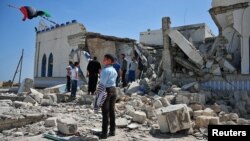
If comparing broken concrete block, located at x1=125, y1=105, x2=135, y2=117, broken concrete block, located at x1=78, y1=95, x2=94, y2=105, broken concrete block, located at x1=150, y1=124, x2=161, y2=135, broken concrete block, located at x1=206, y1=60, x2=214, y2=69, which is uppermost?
broken concrete block, located at x1=206, y1=60, x2=214, y2=69

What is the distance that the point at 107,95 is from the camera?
6.00m

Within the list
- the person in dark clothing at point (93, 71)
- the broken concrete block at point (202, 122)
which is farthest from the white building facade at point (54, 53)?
the broken concrete block at point (202, 122)

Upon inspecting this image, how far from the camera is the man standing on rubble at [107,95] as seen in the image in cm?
592

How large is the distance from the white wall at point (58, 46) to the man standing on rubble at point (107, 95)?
15.7 m

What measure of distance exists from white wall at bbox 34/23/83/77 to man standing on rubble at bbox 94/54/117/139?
15.7 meters

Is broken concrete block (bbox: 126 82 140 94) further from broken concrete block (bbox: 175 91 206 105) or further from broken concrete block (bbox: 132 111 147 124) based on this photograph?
broken concrete block (bbox: 132 111 147 124)

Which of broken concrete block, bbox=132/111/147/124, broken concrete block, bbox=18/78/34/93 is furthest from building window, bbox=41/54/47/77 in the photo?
broken concrete block, bbox=132/111/147/124

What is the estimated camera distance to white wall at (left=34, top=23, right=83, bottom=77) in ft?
74.8

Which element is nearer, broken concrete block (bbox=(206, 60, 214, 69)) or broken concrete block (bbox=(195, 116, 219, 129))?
broken concrete block (bbox=(195, 116, 219, 129))

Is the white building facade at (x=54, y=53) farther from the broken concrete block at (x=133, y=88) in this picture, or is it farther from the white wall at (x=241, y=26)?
the white wall at (x=241, y=26)

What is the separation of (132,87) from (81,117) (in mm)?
5563

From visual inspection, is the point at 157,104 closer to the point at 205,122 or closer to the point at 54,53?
the point at 205,122

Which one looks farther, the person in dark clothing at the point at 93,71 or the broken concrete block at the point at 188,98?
the person in dark clothing at the point at 93,71

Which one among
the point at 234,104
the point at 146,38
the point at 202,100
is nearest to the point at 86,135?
the point at 202,100
